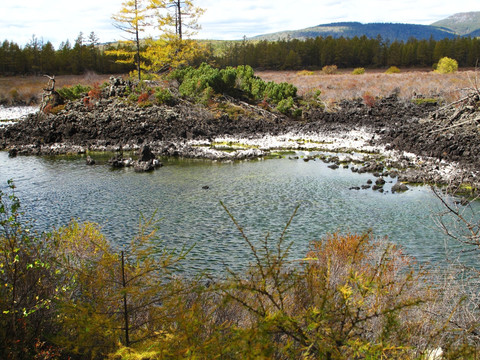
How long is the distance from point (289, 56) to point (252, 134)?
197ft

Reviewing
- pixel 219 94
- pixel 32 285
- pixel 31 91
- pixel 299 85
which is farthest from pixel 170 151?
pixel 31 91

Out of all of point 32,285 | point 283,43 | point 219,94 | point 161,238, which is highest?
point 283,43

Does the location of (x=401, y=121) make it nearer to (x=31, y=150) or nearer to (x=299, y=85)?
(x=299, y=85)

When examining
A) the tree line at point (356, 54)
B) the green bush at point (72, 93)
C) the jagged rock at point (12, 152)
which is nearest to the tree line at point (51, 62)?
the tree line at point (356, 54)

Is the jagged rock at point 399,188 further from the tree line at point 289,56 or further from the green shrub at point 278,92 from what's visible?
the tree line at point 289,56

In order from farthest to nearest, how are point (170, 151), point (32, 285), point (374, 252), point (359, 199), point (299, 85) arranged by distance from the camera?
point (299, 85) → point (170, 151) → point (359, 199) → point (374, 252) → point (32, 285)

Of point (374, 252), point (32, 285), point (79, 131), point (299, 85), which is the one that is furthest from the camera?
point (299, 85)

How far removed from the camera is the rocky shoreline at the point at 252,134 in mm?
24547

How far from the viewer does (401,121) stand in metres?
33.9

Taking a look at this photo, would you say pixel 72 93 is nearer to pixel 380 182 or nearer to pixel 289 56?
pixel 380 182

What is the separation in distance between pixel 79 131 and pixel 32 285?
2887 centimetres

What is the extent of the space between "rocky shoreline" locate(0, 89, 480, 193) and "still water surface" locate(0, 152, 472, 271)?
3300mm

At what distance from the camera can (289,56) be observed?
8825 cm

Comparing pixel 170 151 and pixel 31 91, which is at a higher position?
pixel 31 91
